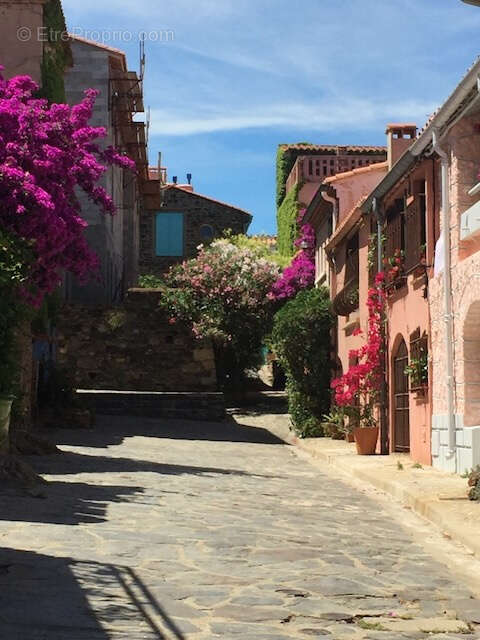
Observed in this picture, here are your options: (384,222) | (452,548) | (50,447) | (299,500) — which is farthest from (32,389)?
(452,548)

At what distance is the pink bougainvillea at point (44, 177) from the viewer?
1304 centimetres

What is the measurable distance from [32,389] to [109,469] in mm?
6745

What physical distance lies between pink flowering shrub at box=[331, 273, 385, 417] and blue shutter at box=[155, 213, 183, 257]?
26.3m

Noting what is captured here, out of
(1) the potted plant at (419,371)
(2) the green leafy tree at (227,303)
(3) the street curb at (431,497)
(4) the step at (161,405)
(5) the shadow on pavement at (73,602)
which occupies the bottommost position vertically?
(3) the street curb at (431,497)

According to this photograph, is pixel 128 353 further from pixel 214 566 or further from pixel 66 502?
pixel 214 566

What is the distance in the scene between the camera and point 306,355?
23.9 metres

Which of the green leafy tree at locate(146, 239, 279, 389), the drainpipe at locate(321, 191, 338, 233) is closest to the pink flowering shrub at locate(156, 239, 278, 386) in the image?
the green leafy tree at locate(146, 239, 279, 389)

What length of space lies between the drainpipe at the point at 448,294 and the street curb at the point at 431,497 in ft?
2.35

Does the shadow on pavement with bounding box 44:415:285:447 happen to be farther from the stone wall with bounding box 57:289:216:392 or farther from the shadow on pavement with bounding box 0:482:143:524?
the shadow on pavement with bounding box 0:482:143:524

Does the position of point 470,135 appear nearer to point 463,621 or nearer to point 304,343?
point 463,621

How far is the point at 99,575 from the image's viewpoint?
19.4 feet

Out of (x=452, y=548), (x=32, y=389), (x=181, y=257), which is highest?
(x=181, y=257)

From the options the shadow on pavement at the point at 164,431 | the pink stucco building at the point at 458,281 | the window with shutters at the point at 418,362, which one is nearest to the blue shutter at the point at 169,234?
the shadow on pavement at the point at 164,431

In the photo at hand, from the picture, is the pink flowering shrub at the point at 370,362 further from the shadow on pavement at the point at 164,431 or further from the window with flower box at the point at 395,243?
the shadow on pavement at the point at 164,431
